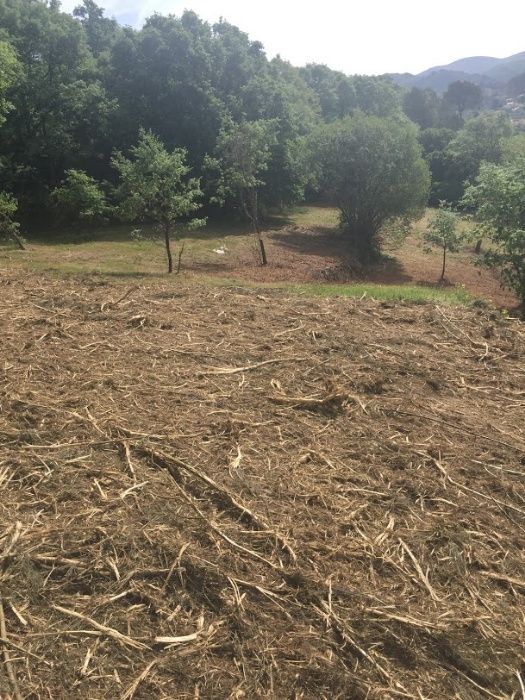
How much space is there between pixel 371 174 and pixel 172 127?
1181 cm

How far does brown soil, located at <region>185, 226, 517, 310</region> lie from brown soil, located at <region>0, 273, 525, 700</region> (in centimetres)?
1263

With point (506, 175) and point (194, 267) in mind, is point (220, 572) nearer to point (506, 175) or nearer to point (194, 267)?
point (506, 175)

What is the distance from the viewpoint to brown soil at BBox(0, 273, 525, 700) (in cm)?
281

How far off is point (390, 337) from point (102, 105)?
2820cm

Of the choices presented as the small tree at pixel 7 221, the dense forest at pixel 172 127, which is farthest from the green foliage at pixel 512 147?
the small tree at pixel 7 221

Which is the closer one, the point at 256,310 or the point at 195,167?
the point at 256,310

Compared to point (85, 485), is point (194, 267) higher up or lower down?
lower down

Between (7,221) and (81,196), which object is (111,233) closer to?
(81,196)

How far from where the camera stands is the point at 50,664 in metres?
2.75

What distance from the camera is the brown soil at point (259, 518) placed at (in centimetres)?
281

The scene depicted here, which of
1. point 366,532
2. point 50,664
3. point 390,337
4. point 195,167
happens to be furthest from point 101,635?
point 195,167

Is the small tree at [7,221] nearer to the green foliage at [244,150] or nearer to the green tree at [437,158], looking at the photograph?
the green foliage at [244,150]

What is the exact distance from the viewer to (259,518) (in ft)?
12.1

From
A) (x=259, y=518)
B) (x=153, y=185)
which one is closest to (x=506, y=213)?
(x=153, y=185)
